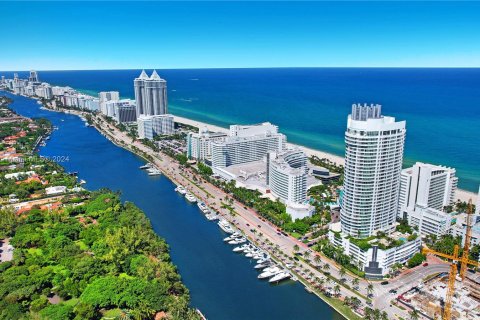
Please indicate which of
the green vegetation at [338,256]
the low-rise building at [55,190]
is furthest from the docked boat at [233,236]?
the low-rise building at [55,190]

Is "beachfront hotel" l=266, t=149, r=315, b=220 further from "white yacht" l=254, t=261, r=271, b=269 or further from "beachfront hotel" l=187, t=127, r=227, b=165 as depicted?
"beachfront hotel" l=187, t=127, r=227, b=165

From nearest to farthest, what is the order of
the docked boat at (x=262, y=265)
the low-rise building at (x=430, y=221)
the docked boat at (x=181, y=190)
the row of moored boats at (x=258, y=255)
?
1. the row of moored boats at (x=258, y=255)
2. the docked boat at (x=262, y=265)
3. the low-rise building at (x=430, y=221)
4. the docked boat at (x=181, y=190)

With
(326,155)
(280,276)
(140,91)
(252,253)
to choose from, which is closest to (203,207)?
(252,253)

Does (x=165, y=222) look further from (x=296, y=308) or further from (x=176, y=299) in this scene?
(x=296, y=308)

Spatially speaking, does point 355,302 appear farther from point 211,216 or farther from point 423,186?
point 211,216

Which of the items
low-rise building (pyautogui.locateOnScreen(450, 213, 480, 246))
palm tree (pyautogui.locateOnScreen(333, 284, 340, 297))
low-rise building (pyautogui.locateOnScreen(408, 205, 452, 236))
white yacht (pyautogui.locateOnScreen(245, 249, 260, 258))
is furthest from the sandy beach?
white yacht (pyautogui.locateOnScreen(245, 249, 260, 258))

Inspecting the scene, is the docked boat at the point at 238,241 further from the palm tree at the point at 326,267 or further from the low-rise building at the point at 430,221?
the low-rise building at the point at 430,221
